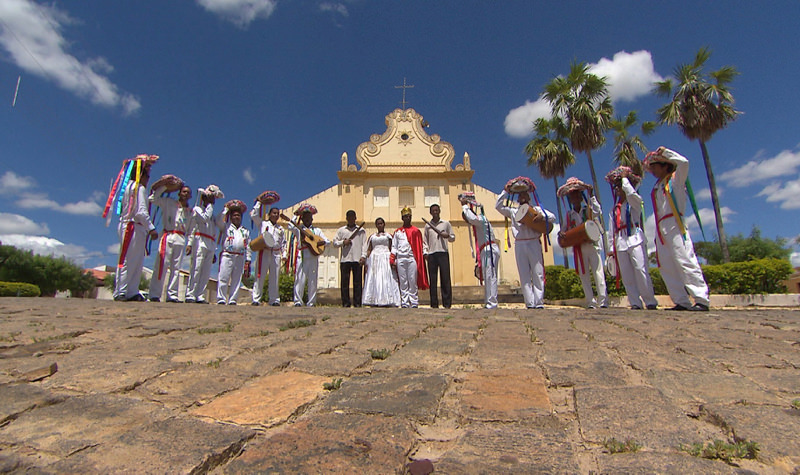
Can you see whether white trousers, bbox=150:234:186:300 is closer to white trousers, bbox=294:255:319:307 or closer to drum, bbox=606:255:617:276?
white trousers, bbox=294:255:319:307

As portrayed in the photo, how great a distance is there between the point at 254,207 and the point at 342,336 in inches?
213

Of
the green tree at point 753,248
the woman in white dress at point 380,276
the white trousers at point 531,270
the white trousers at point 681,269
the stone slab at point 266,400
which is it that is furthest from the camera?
the green tree at point 753,248

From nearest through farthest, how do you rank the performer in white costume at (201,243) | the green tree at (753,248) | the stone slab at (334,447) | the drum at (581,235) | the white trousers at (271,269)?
1. the stone slab at (334,447)
2. the drum at (581,235)
3. the performer in white costume at (201,243)
4. the white trousers at (271,269)
5. the green tree at (753,248)

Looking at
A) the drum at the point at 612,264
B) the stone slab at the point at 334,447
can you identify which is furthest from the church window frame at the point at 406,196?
the stone slab at the point at 334,447

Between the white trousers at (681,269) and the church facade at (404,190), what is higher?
the church facade at (404,190)

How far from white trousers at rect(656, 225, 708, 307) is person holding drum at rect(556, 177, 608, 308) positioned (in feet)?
2.98

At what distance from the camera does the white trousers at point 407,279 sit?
7.70 metres

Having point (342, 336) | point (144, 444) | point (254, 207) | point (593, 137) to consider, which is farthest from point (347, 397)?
point (593, 137)

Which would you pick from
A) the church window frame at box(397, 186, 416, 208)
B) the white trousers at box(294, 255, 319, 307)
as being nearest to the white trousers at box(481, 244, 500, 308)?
the white trousers at box(294, 255, 319, 307)

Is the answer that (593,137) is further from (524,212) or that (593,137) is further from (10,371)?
(10,371)

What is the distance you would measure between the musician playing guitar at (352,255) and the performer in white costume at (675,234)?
4.56 m

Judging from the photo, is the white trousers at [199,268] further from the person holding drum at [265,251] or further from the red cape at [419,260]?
the red cape at [419,260]

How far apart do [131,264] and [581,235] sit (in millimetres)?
6874

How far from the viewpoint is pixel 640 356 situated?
95.9 inches
